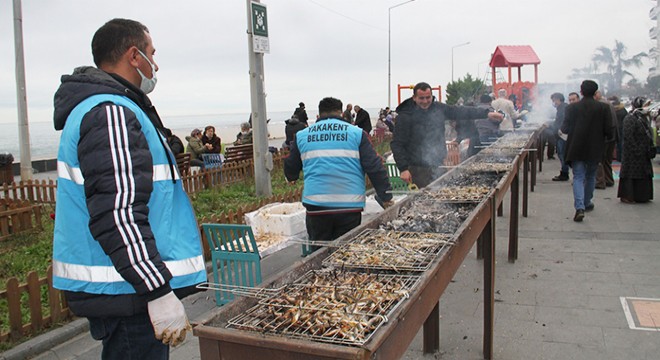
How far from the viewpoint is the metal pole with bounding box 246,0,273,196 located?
32.4 ft

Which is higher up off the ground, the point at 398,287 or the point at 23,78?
the point at 23,78

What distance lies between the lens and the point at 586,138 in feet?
26.8

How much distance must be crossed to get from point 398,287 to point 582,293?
3.64m

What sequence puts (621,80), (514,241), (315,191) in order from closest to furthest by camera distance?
(315,191), (514,241), (621,80)

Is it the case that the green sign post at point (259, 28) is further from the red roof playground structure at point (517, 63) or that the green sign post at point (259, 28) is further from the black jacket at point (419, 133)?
the red roof playground structure at point (517, 63)

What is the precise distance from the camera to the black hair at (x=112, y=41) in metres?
2.25

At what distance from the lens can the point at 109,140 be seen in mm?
1937

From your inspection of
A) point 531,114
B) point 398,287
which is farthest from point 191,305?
point 531,114

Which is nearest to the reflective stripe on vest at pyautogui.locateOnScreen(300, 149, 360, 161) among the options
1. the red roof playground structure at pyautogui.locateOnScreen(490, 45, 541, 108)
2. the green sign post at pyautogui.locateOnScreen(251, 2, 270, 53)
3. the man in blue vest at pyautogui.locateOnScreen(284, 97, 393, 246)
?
the man in blue vest at pyautogui.locateOnScreen(284, 97, 393, 246)

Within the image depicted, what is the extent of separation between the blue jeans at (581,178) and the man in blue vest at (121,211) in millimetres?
7381

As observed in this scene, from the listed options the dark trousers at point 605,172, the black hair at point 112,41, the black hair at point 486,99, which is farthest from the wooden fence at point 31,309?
the dark trousers at point 605,172

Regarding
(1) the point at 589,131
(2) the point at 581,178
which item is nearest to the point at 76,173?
(2) the point at 581,178

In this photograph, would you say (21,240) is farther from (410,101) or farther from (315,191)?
(410,101)

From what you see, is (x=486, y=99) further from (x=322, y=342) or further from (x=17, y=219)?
(x=322, y=342)
